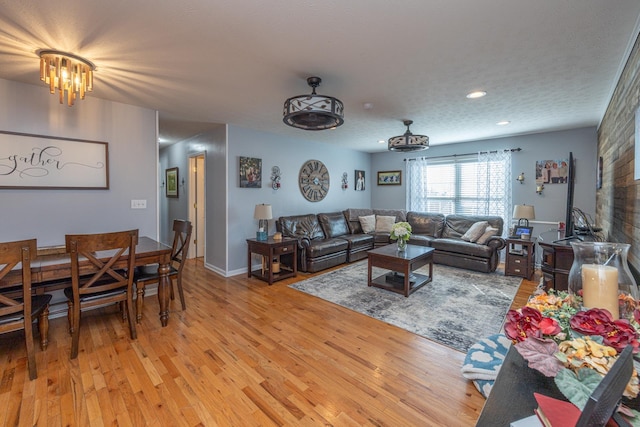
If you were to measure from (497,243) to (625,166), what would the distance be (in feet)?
8.62

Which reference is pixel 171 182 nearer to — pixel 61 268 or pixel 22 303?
pixel 61 268

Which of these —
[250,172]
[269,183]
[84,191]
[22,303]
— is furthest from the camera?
[269,183]

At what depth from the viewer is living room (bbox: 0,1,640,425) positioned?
2437mm

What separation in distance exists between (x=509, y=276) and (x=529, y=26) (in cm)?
Result: 379

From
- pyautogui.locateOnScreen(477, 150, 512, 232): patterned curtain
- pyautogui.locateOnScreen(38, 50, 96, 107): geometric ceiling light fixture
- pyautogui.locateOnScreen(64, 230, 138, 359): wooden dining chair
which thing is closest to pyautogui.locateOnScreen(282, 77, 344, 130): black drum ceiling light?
pyautogui.locateOnScreen(38, 50, 96, 107): geometric ceiling light fixture

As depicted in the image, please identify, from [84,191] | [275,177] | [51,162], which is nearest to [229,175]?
[275,177]

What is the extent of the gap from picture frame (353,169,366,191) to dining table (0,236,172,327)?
15.7 feet

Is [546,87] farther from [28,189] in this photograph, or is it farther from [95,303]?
[28,189]

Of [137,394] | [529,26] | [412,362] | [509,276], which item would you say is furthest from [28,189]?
[509,276]

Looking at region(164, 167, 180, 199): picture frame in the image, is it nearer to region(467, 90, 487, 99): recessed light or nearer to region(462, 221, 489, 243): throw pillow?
region(467, 90, 487, 99): recessed light

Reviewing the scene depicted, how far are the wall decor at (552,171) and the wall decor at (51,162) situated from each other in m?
6.53

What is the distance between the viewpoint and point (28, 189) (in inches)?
112

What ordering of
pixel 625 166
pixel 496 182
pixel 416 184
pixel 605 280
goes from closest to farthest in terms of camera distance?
pixel 605 280, pixel 625 166, pixel 496 182, pixel 416 184

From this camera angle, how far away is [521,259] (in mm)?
4395
